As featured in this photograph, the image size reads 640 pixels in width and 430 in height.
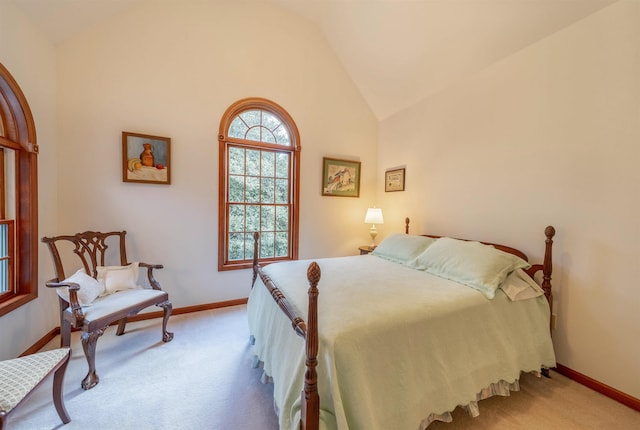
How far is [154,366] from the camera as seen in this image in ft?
6.96

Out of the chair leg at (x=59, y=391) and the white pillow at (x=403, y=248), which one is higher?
the white pillow at (x=403, y=248)

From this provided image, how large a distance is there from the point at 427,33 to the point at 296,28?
1.79 metres

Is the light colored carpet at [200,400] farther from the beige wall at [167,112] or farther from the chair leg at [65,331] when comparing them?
the beige wall at [167,112]

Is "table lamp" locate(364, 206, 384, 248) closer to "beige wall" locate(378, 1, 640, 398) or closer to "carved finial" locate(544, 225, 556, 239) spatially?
"beige wall" locate(378, 1, 640, 398)

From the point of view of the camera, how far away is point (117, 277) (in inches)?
98.6

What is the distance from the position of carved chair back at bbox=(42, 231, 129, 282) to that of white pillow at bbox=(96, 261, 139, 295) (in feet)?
0.40

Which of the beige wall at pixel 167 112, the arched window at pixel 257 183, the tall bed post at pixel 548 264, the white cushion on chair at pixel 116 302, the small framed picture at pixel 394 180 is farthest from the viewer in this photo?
the small framed picture at pixel 394 180

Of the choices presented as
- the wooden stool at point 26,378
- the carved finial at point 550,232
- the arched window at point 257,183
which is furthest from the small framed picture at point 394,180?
the wooden stool at point 26,378

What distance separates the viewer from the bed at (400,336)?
1.22 meters

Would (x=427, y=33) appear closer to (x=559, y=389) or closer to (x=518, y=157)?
(x=518, y=157)

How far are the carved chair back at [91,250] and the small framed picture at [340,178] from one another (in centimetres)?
257

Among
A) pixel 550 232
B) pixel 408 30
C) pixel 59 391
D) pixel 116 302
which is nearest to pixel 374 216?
pixel 550 232

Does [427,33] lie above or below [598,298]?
above

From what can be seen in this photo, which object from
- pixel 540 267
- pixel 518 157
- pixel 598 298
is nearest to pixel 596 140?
pixel 518 157
